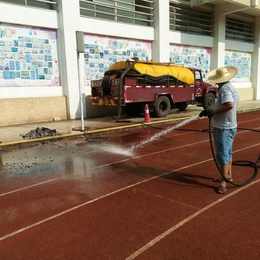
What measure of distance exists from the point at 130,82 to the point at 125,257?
29.0 feet

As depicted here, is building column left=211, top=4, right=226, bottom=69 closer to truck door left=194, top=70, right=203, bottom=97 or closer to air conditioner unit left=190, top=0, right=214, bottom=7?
air conditioner unit left=190, top=0, right=214, bottom=7

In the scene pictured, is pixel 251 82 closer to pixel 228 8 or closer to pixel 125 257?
pixel 228 8

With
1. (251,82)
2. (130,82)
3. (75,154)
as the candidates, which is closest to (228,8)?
(251,82)

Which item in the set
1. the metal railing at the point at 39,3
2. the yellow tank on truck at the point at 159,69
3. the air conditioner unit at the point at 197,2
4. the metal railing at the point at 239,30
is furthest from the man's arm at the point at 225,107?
the metal railing at the point at 239,30

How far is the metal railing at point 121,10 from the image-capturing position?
1327 cm

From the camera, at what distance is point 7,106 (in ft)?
35.7

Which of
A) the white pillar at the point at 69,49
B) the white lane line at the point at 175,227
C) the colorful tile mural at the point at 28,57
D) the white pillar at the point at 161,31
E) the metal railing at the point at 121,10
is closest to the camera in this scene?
the white lane line at the point at 175,227

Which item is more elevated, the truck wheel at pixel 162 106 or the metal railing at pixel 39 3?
the metal railing at pixel 39 3

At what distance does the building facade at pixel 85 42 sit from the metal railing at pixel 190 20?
58mm

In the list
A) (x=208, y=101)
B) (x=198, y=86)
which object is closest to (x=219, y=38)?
(x=208, y=101)

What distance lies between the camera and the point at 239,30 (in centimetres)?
2141

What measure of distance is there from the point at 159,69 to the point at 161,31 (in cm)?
457

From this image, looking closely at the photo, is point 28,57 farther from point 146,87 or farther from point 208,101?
point 208,101

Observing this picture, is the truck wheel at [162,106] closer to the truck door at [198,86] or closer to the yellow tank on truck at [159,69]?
the yellow tank on truck at [159,69]
